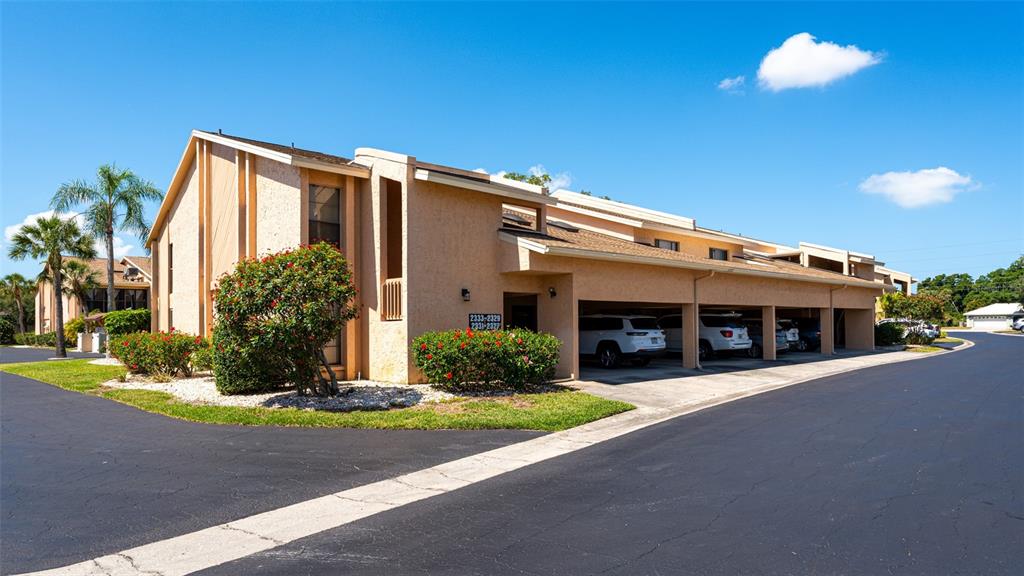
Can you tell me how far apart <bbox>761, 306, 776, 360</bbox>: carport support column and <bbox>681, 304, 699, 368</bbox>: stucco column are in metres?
5.52

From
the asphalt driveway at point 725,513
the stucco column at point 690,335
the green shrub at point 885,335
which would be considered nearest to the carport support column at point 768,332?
the stucco column at point 690,335

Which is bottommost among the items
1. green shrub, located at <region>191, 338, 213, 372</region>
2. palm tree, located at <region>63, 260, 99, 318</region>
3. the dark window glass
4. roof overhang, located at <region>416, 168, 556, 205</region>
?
green shrub, located at <region>191, 338, 213, 372</region>

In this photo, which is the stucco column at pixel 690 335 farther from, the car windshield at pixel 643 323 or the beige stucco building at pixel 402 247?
the car windshield at pixel 643 323

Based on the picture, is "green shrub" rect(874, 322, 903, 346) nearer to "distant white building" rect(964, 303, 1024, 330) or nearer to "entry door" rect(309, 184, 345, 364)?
"entry door" rect(309, 184, 345, 364)

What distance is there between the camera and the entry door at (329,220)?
15.6m

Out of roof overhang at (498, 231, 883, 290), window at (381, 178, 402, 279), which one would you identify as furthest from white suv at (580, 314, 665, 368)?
window at (381, 178, 402, 279)

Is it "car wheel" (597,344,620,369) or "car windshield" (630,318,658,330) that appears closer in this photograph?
"car windshield" (630,318,658,330)

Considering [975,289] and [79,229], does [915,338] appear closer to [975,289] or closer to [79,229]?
[79,229]

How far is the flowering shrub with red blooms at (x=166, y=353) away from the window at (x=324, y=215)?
422 centimetres

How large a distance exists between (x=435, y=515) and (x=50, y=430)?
8.38m

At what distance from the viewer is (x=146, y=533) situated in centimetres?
576

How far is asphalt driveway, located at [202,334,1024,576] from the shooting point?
4.95m

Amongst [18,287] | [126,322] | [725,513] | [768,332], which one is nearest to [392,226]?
[725,513]

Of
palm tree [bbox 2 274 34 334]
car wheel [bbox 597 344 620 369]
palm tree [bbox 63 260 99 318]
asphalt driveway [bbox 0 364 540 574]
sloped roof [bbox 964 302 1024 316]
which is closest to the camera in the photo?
asphalt driveway [bbox 0 364 540 574]
